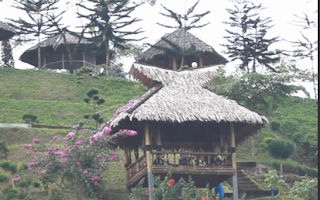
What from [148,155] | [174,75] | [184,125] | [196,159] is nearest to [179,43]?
[174,75]

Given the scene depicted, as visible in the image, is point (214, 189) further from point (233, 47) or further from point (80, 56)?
point (80, 56)

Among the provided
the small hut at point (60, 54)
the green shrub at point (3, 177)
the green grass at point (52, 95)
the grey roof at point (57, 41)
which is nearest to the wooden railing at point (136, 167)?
the green shrub at point (3, 177)

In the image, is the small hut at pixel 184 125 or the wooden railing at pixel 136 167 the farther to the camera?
the wooden railing at pixel 136 167

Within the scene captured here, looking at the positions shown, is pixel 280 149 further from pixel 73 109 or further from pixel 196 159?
pixel 73 109

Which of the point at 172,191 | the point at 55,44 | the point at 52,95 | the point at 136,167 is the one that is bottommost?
Answer: the point at 172,191

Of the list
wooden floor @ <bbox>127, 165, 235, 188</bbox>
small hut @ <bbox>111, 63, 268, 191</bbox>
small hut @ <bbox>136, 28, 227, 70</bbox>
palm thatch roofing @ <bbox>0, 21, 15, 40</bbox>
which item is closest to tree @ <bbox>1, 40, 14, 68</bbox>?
small hut @ <bbox>136, 28, 227, 70</bbox>

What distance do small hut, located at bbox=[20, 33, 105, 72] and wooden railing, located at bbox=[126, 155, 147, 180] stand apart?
18.4 meters

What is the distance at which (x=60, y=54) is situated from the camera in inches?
1463

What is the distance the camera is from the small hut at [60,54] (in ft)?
119

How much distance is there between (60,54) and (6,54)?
3021 millimetres

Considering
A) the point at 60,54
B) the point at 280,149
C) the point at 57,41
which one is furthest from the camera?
the point at 60,54

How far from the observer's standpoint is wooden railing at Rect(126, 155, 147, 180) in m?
17.6

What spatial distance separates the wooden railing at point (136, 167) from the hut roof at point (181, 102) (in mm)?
1112

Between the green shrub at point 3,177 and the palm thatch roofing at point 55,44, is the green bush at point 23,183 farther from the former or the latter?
the palm thatch roofing at point 55,44
